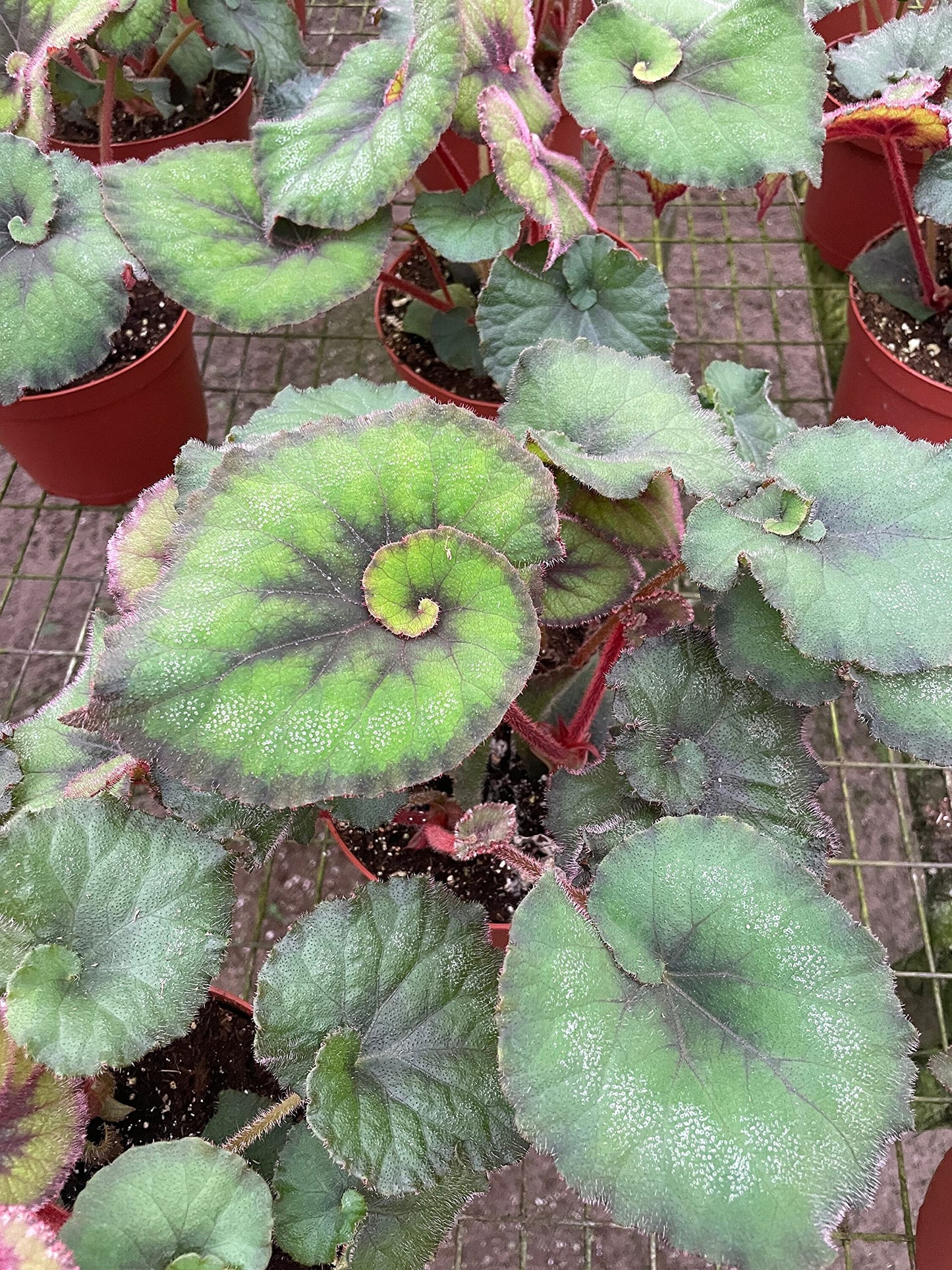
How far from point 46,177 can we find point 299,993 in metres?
1.05

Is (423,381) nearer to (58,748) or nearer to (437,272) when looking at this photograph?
(437,272)

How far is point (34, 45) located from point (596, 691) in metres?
1.19

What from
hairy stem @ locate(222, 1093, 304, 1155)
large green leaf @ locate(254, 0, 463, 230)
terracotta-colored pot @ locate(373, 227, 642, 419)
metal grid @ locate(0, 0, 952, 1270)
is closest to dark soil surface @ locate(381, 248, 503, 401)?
terracotta-colored pot @ locate(373, 227, 642, 419)

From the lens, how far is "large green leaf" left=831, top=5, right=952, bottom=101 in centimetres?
140

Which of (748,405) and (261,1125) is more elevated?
(748,405)

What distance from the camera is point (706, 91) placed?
107cm

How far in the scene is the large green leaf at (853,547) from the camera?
739 mm

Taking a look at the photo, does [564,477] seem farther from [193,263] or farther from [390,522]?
[193,263]

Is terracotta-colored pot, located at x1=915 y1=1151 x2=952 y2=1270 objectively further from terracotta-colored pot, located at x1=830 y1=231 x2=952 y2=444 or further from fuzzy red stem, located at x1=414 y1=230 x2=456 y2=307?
fuzzy red stem, located at x1=414 y1=230 x2=456 y2=307

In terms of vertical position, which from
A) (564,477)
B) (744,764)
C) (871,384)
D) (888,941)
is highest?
(564,477)

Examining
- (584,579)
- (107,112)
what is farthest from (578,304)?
(107,112)

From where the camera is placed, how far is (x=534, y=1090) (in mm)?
607

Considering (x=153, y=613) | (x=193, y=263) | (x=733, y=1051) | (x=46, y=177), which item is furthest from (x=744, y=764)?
(x=46, y=177)

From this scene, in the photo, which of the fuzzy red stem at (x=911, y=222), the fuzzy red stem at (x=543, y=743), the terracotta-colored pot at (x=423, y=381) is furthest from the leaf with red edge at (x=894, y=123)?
the fuzzy red stem at (x=543, y=743)
